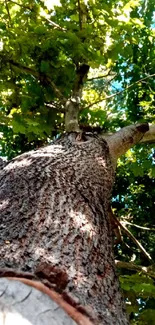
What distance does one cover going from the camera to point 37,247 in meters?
2.04

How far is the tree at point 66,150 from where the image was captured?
200cm

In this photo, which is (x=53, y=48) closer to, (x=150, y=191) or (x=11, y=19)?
(x=11, y=19)

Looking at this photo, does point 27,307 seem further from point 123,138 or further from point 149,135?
point 149,135

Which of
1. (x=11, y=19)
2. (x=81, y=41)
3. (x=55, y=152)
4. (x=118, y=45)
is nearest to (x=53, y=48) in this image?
(x=81, y=41)

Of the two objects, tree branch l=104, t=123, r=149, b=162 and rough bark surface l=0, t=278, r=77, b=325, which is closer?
rough bark surface l=0, t=278, r=77, b=325

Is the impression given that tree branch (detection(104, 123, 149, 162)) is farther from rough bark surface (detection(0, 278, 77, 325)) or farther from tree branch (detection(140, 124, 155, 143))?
rough bark surface (detection(0, 278, 77, 325))

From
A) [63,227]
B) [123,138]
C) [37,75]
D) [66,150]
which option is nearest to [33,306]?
[63,227]

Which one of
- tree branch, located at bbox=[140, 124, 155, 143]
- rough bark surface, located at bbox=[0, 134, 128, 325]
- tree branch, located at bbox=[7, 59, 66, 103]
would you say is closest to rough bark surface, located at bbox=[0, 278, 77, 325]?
rough bark surface, located at bbox=[0, 134, 128, 325]

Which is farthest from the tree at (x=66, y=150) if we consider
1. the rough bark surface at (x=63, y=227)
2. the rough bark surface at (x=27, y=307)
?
the rough bark surface at (x=27, y=307)

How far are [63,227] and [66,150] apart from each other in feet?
5.88

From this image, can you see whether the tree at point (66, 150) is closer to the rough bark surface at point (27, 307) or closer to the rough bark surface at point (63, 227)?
the rough bark surface at point (63, 227)

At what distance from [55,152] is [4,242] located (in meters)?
1.88

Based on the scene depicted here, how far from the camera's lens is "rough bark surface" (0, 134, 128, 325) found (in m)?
1.85

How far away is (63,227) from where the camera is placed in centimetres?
233
